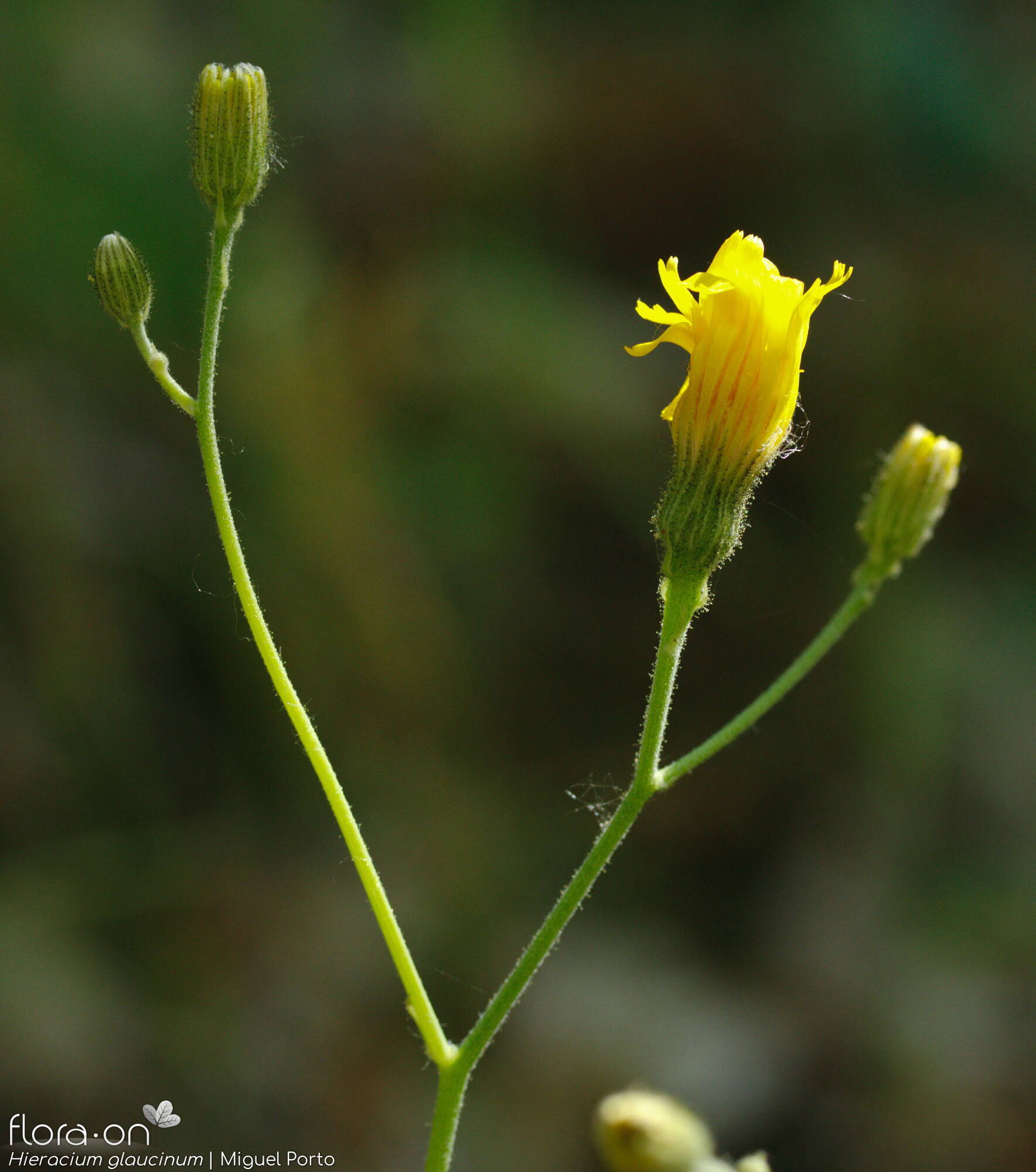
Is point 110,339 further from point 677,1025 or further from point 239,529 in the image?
point 677,1025

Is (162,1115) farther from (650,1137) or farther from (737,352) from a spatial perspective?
(737,352)

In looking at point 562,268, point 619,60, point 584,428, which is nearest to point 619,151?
point 619,60

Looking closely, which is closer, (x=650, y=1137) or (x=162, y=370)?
(x=650, y=1137)

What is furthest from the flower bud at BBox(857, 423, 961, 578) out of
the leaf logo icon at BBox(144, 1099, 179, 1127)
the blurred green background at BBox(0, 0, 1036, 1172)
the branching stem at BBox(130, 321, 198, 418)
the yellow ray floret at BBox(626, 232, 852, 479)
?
the blurred green background at BBox(0, 0, 1036, 1172)

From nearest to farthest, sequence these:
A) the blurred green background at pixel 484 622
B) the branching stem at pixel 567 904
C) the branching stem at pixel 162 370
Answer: the branching stem at pixel 567 904, the branching stem at pixel 162 370, the blurred green background at pixel 484 622

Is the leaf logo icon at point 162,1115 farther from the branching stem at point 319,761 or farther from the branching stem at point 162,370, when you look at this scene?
the branching stem at point 162,370

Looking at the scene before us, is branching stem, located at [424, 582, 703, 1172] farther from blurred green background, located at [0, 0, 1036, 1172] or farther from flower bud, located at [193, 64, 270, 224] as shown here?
blurred green background, located at [0, 0, 1036, 1172]

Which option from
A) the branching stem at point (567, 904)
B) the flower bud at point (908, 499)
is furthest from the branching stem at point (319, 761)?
the flower bud at point (908, 499)

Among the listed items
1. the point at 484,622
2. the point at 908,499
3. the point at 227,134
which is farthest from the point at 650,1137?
the point at 484,622
